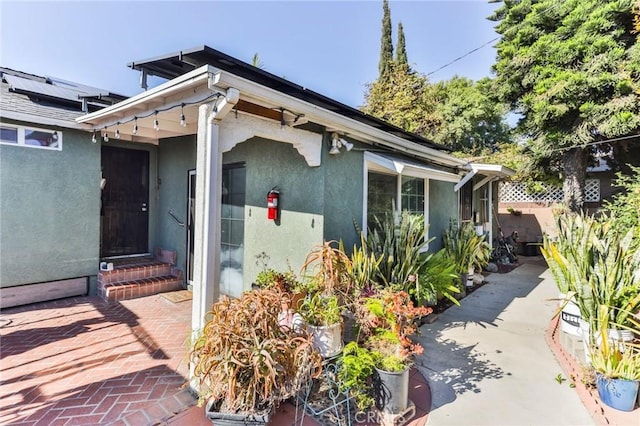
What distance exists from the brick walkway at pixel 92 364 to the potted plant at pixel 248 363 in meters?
1.00

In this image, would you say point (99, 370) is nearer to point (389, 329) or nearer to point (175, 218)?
point (389, 329)

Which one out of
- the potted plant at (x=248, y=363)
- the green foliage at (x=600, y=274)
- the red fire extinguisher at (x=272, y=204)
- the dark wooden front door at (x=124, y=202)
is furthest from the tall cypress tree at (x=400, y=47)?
the potted plant at (x=248, y=363)

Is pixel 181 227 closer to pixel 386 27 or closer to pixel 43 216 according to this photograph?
pixel 43 216

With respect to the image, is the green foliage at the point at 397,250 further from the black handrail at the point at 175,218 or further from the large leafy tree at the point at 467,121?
the large leafy tree at the point at 467,121

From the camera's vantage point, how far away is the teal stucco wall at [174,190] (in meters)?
8.44

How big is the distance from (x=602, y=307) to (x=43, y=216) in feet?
34.7

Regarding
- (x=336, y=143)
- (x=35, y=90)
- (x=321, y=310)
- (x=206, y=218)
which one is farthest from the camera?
(x=35, y=90)

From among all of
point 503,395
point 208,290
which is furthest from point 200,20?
point 503,395

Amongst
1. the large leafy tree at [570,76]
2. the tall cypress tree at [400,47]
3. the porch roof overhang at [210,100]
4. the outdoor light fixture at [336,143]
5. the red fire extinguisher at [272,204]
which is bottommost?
the red fire extinguisher at [272,204]

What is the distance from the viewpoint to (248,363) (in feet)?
9.92

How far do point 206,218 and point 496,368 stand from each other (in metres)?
4.75

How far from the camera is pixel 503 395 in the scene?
3.98 metres

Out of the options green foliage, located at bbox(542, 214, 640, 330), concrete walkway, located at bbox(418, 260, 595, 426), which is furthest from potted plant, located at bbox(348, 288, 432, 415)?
green foliage, located at bbox(542, 214, 640, 330)

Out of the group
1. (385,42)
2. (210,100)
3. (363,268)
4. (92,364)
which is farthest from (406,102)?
(92,364)
